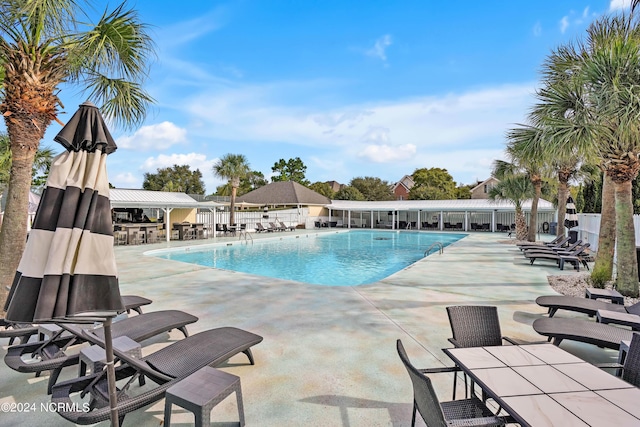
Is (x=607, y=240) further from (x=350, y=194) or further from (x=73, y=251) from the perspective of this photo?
(x=350, y=194)

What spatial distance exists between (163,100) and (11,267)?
357 cm

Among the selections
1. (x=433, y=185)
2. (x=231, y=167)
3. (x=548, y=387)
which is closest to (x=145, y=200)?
(x=231, y=167)

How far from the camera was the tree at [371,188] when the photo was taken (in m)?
46.5

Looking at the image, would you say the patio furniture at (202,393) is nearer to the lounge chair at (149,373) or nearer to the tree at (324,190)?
the lounge chair at (149,373)

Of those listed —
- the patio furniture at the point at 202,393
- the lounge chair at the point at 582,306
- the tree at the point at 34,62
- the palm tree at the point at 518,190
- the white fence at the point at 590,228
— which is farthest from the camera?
the palm tree at the point at 518,190

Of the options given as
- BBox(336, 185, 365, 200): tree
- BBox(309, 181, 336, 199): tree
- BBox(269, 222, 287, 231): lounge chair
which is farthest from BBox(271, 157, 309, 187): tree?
BBox(269, 222, 287, 231): lounge chair

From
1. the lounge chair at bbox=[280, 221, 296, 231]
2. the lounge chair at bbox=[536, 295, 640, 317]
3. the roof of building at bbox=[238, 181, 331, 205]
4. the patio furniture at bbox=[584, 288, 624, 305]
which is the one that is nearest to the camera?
the lounge chair at bbox=[536, 295, 640, 317]

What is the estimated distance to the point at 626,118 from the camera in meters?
5.57

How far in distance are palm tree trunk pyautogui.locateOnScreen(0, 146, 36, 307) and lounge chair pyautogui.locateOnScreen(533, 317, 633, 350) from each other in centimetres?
696

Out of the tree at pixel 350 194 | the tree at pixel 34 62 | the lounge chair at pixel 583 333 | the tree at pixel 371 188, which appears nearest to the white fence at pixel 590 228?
the lounge chair at pixel 583 333

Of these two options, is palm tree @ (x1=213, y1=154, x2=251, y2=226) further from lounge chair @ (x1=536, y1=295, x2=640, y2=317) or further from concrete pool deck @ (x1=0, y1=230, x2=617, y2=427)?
lounge chair @ (x1=536, y1=295, x2=640, y2=317)

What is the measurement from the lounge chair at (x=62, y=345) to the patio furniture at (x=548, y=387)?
10.3 ft

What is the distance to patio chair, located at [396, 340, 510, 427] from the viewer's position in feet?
5.55

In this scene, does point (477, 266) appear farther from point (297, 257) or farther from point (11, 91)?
point (11, 91)
